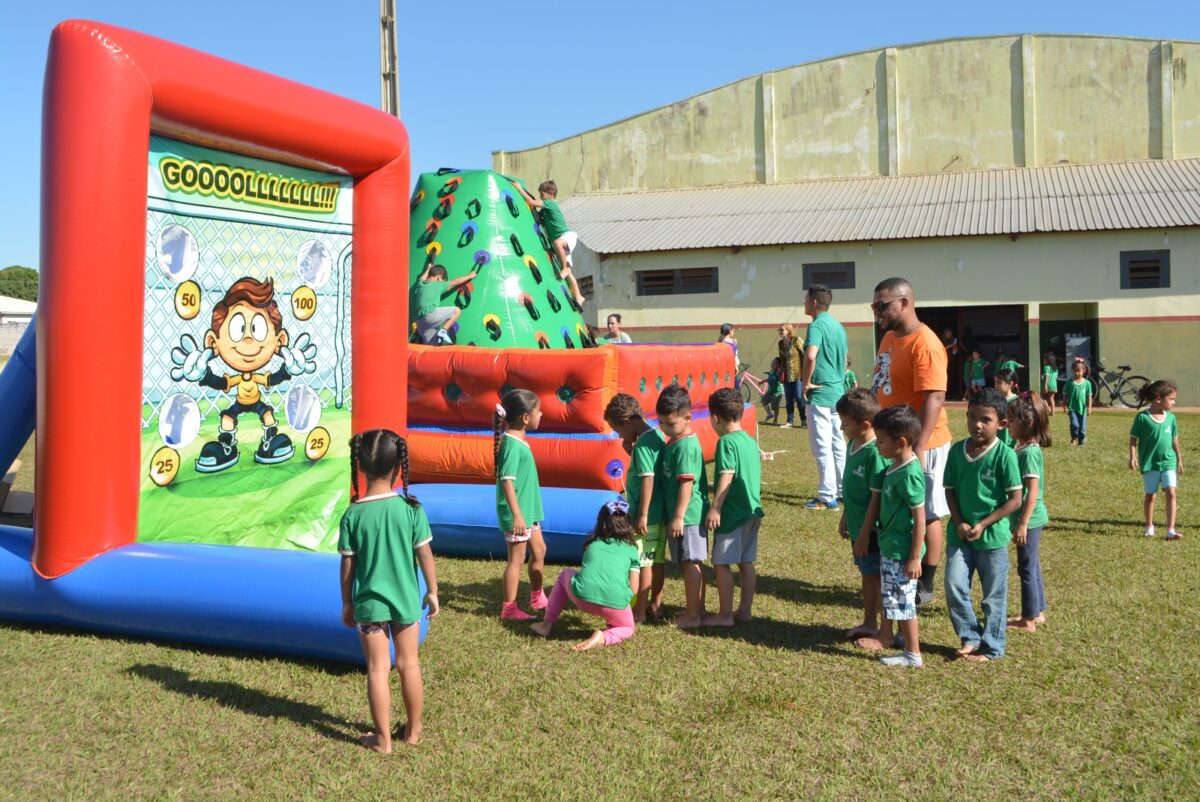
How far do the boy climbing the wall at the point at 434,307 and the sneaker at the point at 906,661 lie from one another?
4.61 metres

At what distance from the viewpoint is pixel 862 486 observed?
4.71 m

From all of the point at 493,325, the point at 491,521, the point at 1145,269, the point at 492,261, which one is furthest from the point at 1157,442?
the point at 1145,269

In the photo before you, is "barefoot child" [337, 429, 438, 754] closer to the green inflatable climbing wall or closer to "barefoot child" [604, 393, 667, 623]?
"barefoot child" [604, 393, 667, 623]

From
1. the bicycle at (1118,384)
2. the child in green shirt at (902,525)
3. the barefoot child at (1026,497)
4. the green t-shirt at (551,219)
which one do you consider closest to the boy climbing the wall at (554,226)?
the green t-shirt at (551,219)

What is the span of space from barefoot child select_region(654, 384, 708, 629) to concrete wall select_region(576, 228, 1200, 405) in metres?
17.4

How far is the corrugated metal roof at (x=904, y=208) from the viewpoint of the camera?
20797mm

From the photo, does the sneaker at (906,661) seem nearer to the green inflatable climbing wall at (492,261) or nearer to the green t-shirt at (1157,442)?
the green t-shirt at (1157,442)

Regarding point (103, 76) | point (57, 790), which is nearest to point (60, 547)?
point (57, 790)

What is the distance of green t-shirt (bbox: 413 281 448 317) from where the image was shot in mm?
8273

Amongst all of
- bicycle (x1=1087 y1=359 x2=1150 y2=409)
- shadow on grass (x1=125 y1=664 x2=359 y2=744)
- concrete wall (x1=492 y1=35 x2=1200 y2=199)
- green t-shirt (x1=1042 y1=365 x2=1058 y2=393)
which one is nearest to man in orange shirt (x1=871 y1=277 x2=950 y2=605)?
shadow on grass (x1=125 y1=664 x2=359 y2=744)

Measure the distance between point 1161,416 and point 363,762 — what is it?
573 centimetres

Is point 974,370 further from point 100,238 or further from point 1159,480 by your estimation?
point 100,238

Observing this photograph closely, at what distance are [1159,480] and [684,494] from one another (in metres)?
3.83

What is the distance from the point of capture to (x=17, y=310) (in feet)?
176
